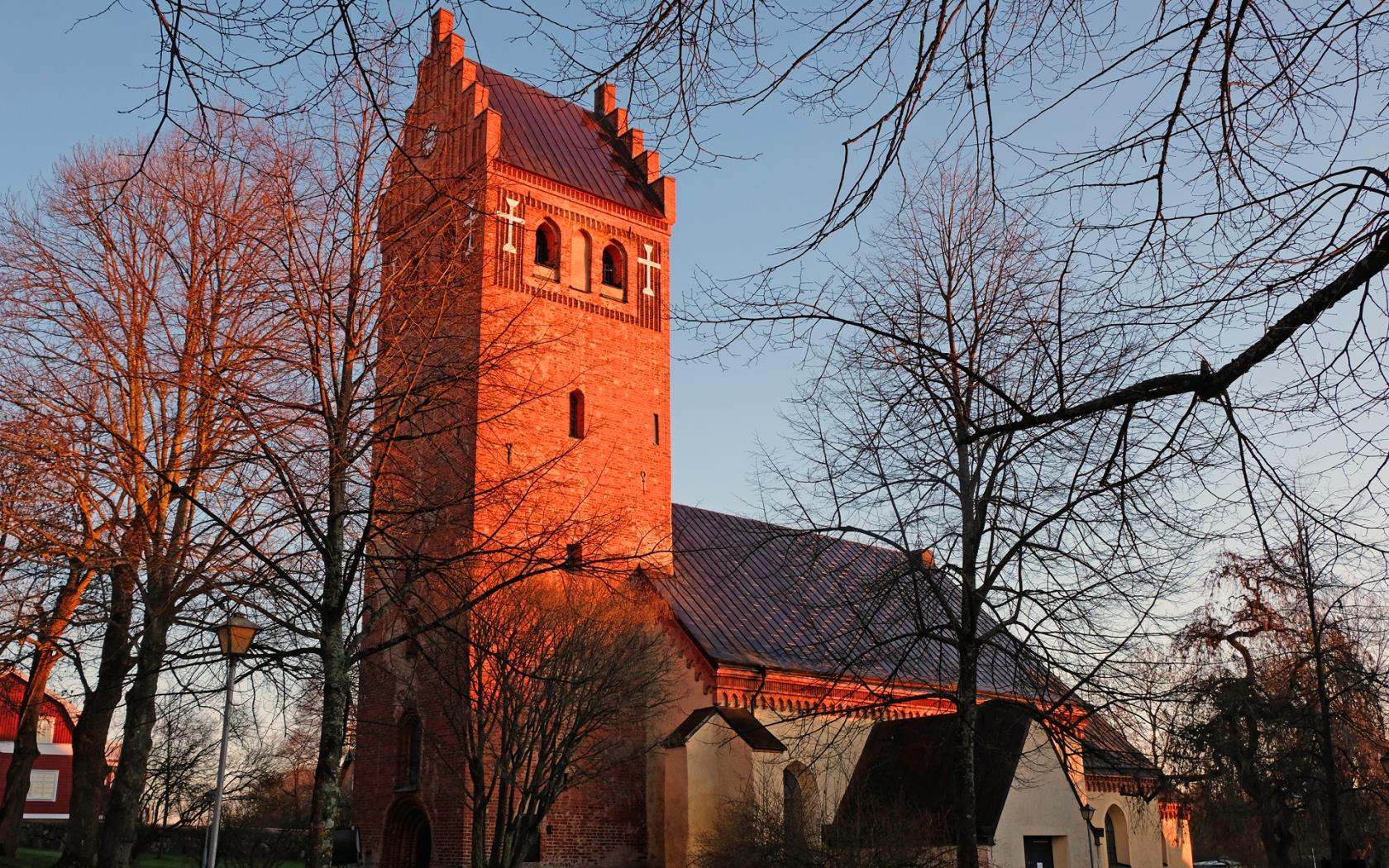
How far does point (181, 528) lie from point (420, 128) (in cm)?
1057

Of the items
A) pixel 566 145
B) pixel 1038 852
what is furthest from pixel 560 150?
pixel 1038 852

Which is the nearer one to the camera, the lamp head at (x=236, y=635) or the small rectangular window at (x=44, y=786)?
the lamp head at (x=236, y=635)

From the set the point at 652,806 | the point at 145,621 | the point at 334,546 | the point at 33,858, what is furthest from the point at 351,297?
the point at 33,858

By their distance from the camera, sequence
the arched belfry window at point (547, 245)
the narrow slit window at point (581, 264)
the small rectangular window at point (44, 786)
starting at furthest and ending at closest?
1. the small rectangular window at point (44, 786)
2. the narrow slit window at point (581, 264)
3. the arched belfry window at point (547, 245)

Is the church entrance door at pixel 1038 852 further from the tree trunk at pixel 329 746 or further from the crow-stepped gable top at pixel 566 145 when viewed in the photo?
the crow-stepped gable top at pixel 566 145

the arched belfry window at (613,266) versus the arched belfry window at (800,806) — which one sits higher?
the arched belfry window at (613,266)

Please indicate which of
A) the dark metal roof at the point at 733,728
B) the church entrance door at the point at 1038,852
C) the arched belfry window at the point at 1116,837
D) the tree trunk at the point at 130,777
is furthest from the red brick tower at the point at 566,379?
the arched belfry window at the point at 1116,837

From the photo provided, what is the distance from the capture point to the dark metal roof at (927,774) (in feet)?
65.5

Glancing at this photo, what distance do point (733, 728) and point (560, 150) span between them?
1520cm

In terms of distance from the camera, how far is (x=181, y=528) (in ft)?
48.2

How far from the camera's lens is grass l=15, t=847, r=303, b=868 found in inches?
923

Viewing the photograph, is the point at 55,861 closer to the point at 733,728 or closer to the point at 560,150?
the point at 733,728

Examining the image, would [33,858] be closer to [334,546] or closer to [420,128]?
[334,546]

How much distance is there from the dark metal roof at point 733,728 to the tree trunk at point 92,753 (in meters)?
10.9
